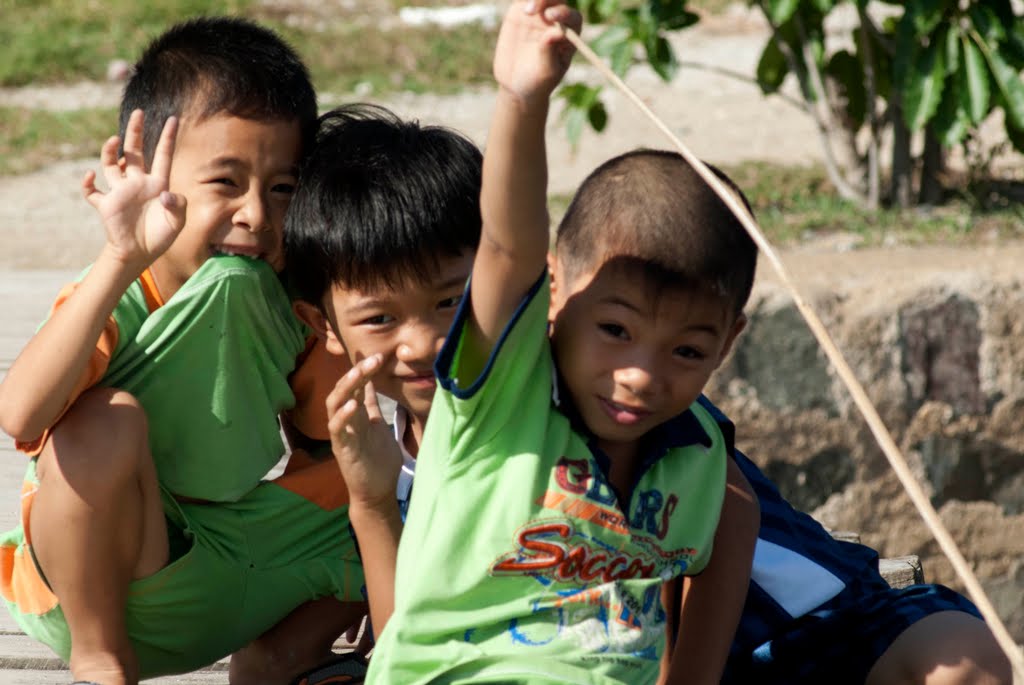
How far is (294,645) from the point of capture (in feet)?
8.32

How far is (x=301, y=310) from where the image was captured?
2.34 meters

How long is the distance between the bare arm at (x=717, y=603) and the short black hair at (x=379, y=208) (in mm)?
558

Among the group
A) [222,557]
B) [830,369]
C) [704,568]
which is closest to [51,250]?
[830,369]

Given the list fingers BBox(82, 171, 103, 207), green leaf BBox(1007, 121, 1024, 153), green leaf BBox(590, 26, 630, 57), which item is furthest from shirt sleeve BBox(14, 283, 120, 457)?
green leaf BBox(1007, 121, 1024, 153)

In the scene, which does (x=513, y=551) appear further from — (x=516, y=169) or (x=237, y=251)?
(x=237, y=251)

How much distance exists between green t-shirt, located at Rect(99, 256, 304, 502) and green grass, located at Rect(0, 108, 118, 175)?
530 centimetres

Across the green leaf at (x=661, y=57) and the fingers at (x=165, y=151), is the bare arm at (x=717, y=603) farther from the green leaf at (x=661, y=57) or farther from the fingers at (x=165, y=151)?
the green leaf at (x=661, y=57)

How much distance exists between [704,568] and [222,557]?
30.4 inches

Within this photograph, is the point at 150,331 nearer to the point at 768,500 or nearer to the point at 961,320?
the point at 768,500

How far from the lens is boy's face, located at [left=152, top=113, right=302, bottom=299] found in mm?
2295

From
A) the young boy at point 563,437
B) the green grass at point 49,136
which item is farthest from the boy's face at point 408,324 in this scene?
the green grass at point 49,136

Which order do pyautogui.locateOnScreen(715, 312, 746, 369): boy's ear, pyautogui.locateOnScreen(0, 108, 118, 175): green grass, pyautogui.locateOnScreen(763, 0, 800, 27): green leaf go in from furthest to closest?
pyautogui.locateOnScreen(0, 108, 118, 175): green grass < pyautogui.locateOnScreen(763, 0, 800, 27): green leaf < pyautogui.locateOnScreen(715, 312, 746, 369): boy's ear

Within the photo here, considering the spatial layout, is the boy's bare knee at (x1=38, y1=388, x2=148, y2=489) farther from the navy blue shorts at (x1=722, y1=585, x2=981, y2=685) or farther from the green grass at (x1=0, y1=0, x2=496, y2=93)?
the green grass at (x1=0, y1=0, x2=496, y2=93)

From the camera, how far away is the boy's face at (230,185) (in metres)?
2.29
